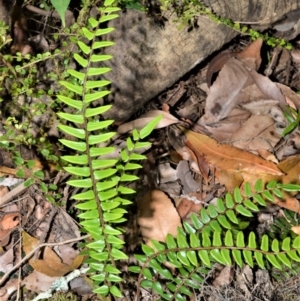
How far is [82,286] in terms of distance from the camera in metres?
2.39

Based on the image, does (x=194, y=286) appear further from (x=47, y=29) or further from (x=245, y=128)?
(x=47, y=29)

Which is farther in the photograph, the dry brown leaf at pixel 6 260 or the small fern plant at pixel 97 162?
the dry brown leaf at pixel 6 260

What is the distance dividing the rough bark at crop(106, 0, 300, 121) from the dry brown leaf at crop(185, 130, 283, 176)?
12.3 inches

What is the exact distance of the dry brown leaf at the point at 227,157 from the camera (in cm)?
247

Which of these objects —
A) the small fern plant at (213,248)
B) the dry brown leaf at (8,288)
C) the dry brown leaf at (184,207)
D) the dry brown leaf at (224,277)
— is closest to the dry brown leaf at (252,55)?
the dry brown leaf at (184,207)

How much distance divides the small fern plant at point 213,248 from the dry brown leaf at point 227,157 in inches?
15.4

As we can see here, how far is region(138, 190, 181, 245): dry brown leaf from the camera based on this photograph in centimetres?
238

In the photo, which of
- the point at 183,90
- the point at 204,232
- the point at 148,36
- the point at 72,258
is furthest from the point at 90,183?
the point at 183,90

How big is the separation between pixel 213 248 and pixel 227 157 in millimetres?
711

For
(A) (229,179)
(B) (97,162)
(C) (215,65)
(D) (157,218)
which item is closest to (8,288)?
(D) (157,218)

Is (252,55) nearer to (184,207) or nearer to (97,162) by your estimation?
(184,207)

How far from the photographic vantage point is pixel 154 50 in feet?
8.30

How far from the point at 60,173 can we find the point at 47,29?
735 millimetres

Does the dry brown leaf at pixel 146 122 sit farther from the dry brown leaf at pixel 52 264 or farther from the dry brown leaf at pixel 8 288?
the dry brown leaf at pixel 8 288
